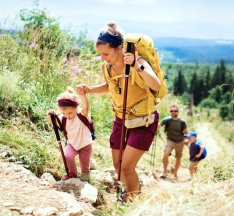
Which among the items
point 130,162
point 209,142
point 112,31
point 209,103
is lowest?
point 209,103

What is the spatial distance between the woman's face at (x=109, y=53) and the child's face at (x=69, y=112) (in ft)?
3.54

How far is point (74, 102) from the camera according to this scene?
4820 millimetres

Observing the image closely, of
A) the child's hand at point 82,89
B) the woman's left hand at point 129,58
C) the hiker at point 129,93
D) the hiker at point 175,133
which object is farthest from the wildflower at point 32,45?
the woman's left hand at point 129,58

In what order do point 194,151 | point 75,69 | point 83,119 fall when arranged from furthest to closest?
point 194,151 → point 75,69 → point 83,119

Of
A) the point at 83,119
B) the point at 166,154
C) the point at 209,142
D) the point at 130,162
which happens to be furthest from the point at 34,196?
the point at 209,142

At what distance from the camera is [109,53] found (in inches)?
154

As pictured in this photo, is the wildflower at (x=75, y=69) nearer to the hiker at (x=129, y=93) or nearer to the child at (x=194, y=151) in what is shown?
the child at (x=194, y=151)

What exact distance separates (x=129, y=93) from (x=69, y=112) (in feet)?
3.59

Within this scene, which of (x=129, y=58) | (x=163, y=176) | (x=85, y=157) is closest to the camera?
(x=129, y=58)

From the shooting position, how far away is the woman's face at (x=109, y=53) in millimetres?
3881

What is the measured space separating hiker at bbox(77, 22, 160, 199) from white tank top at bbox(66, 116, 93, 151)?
0.68 m

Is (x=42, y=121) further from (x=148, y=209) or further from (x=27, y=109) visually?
(x=148, y=209)

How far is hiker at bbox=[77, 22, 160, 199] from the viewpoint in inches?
147

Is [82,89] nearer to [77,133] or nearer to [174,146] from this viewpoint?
[77,133]
